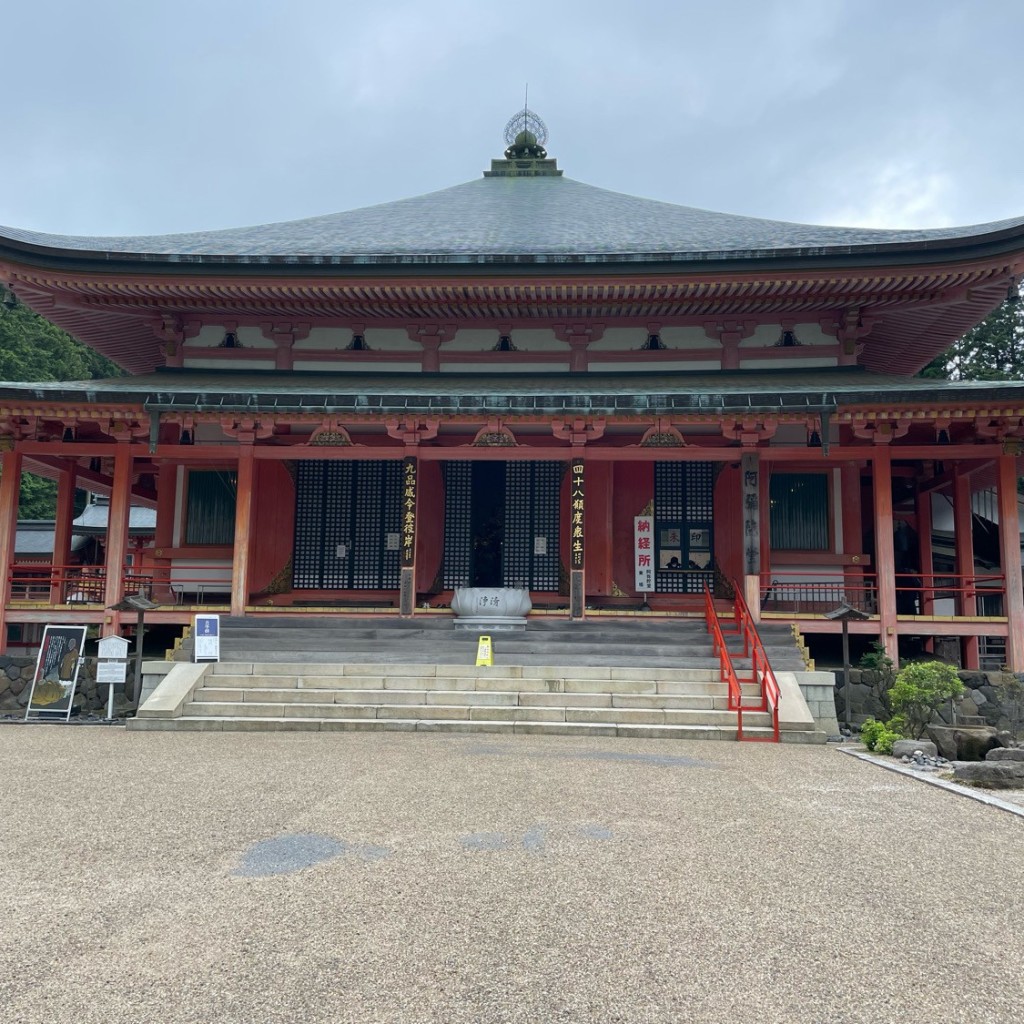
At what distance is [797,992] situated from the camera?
3.38m

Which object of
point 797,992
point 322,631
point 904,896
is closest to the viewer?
point 797,992

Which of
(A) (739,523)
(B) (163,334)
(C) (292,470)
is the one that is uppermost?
(B) (163,334)

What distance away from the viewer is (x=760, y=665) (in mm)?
11727

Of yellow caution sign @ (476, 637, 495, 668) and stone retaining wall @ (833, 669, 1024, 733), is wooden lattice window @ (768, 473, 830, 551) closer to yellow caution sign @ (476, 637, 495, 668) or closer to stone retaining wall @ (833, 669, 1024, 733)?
stone retaining wall @ (833, 669, 1024, 733)

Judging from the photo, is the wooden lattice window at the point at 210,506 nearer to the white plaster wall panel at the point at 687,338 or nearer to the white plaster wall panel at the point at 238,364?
the white plaster wall panel at the point at 238,364

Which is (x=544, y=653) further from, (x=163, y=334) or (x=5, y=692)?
(x=163, y=334)

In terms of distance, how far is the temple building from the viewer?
13.4 metres

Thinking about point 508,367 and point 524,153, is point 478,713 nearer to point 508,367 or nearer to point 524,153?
point 508,367

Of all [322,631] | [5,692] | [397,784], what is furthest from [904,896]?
[5,692]

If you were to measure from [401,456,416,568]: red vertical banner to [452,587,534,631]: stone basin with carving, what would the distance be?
3.94 feet

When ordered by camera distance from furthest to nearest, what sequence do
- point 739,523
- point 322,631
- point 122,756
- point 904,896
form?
point 739,523 → point 322,631 → point 122,756 → point 904,896

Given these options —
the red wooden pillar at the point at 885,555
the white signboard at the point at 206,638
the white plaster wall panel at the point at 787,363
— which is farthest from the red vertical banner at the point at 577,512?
the white signboard at the point at 206,638

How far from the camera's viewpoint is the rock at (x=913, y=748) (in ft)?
29.9

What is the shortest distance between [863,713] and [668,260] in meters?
8.04
